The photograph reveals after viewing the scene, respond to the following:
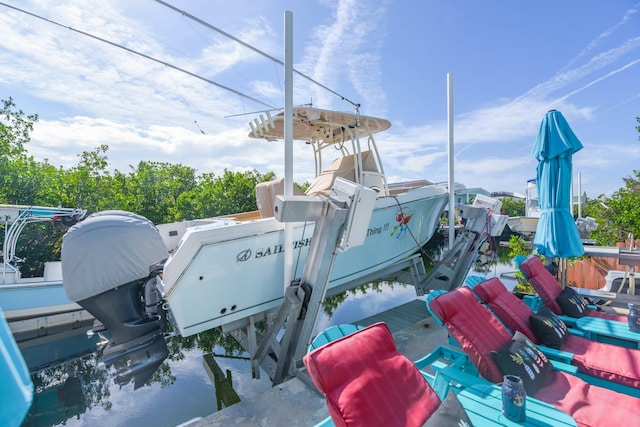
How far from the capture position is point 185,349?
233 inches

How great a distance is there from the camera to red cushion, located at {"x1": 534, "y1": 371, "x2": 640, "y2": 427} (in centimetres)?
194

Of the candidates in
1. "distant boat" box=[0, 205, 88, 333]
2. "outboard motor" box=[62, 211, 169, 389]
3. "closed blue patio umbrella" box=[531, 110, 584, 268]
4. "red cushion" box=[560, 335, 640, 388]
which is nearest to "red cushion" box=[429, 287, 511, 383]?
"red cushion" box=[560, 335, 640, 388]

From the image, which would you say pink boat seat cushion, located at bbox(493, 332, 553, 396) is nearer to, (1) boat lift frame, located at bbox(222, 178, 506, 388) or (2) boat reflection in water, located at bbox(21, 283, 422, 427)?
(1) boat lift frame, located at bbox(222, 178, 506, 388)

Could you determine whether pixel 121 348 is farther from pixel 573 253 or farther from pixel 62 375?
pixel 573 253

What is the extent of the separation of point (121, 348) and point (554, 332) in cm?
436

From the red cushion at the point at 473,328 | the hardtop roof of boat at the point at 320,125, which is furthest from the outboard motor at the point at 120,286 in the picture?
the red cushion at the point at 473,328

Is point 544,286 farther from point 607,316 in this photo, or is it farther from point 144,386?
point 144,386

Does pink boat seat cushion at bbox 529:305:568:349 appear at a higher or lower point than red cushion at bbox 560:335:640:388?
higher

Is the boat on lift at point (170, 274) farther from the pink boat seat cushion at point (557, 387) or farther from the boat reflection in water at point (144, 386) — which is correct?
the pink boat seat cushion at point (557, 387)

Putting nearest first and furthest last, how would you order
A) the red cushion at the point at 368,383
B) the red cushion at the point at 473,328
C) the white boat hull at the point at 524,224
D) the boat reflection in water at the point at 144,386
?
1. the red cushion at the point at 368,383
2. the red cushion at the point at 473,328
3. the boat reflection in water at the point at 144,386
4. the white boat hull at the point at 524,224

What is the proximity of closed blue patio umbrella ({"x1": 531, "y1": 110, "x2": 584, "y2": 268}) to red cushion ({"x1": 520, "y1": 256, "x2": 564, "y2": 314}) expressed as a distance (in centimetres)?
46

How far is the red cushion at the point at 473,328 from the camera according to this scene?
7.94ft

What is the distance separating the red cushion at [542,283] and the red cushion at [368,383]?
3.03 metres

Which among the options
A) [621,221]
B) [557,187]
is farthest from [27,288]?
[621,221]
